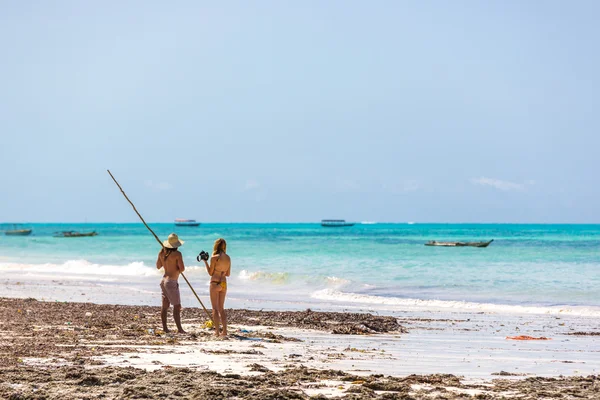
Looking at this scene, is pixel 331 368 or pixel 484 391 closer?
pixel 484 391

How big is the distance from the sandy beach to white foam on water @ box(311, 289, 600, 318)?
101 inches

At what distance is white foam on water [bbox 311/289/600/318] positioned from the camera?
16.7m

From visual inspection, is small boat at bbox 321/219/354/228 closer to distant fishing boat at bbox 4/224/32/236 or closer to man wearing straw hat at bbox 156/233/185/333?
distant fishing boat at bbox 4/224/32/236

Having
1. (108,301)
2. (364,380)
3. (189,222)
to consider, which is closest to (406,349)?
(364,380)

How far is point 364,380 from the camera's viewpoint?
24.1 ft

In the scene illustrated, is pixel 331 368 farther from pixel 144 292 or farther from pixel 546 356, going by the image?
pixel 144 292

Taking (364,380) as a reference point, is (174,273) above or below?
above

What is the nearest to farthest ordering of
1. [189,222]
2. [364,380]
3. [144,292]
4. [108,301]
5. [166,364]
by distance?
[364,380], [166,364], [108,301], [144,292], [189,222]

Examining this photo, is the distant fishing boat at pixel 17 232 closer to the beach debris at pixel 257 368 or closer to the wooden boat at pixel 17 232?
the wooden boat at pixel 17 232

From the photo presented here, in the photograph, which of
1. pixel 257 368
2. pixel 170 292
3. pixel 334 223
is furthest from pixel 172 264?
pixel 334 223

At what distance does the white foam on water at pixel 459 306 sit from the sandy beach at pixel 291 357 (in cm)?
255

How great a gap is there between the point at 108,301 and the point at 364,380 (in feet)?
37.3

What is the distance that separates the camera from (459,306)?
17719 millimetres

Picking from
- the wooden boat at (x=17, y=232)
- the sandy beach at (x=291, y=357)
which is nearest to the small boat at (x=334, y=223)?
the wooden boat at (x=17, y=232)
